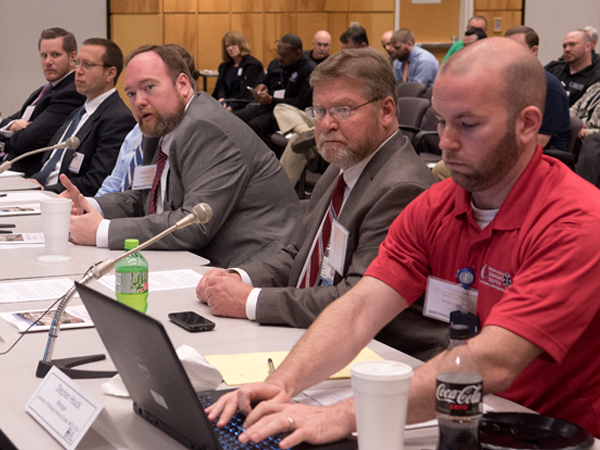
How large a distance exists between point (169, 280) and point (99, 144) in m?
2.11

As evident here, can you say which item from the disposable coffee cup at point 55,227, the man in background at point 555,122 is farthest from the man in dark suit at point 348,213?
the man in background at point 555,122

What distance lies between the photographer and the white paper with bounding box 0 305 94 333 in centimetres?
172

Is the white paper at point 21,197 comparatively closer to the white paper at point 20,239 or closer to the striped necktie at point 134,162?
the striped necktie at point 134,162

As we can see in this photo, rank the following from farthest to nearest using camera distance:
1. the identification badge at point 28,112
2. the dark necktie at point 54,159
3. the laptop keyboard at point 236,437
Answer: the identification badge at point 28,112
the dark necktie at point 54,159
the laptop keyboard at point 236,437

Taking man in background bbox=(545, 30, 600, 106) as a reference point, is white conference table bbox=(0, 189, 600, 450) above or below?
below

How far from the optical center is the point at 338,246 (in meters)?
1.99

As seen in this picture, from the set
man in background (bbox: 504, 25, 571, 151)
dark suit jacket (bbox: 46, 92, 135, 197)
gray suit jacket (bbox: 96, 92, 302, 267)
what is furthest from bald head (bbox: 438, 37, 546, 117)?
man in background (bbox: 504, 25, 571, 151)

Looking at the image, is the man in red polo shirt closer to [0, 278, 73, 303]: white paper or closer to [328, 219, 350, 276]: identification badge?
[328, 219, 350, 276]: identification badge

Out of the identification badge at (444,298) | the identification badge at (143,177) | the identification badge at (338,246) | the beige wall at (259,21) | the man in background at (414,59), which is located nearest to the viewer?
the identification badge at (444,298)

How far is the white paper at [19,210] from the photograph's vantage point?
10.5 feet

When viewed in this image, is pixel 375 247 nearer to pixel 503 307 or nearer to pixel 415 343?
pixel 415 343

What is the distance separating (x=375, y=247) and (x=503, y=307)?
0.67 meters

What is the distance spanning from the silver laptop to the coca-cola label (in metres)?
0.22

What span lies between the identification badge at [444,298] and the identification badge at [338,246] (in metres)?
0.41
